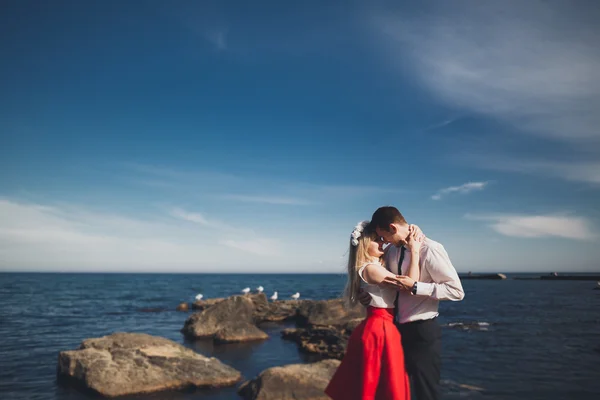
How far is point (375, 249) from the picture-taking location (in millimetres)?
4320

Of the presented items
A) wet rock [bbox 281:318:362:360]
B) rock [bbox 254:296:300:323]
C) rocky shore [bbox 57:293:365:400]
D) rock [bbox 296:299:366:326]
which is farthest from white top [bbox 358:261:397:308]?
rock [bbox 254:296:300:323]

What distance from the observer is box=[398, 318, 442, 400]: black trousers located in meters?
3.92

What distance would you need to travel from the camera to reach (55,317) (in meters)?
28.9

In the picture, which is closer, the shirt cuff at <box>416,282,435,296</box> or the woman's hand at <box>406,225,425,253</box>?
the shirt cuff at <box>416,282,435,296</box>

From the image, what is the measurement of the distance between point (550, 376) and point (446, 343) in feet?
20.7

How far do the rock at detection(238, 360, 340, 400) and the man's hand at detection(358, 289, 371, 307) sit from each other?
21.8 ft

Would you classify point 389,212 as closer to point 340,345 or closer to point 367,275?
point 367,275

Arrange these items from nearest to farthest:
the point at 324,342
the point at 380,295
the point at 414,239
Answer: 1. the point at 414,239
2. the point at 380,295
3. the point at 324,342

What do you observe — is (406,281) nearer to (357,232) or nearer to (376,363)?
(357,232)

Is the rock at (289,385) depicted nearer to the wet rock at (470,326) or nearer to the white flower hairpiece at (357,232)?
the white flower hairpiece at (357,232)

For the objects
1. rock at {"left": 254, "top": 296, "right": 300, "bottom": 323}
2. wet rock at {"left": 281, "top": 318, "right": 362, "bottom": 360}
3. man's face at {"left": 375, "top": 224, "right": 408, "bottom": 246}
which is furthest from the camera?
rock at {"left": 254, "top": 296, "right": 300, "bottom": 323}

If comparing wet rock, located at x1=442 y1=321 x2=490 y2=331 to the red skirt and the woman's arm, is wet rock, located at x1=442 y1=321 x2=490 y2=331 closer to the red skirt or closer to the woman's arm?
the red skirt

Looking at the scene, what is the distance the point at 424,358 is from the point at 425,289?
71 cm

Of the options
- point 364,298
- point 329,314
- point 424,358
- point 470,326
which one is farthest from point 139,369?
point 470,326
